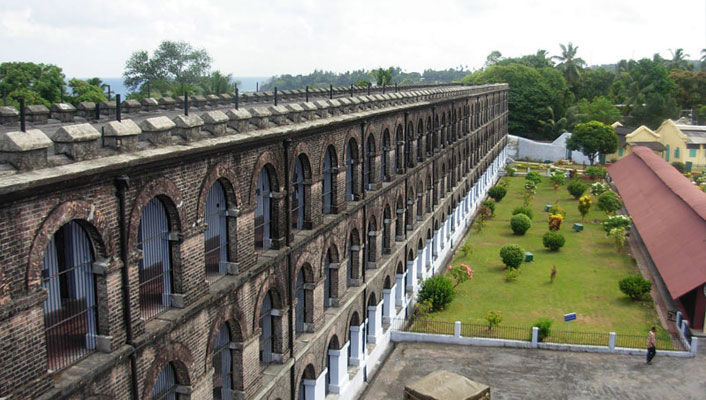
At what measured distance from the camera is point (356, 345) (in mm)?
29531

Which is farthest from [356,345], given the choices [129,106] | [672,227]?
[672,227]

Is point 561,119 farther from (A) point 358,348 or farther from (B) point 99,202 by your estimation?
(B) point 99,202

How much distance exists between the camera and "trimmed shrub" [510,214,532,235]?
190 feet

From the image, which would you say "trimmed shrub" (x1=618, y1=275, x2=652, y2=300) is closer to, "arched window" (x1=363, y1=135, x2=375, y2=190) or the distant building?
the distant building

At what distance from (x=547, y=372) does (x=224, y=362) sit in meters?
18.0

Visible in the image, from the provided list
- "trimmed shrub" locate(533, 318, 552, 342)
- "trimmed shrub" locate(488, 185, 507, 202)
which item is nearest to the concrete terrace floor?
"trimmed shrub" locate(533, 318, 552, 342)

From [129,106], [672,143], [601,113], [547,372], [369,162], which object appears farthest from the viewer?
[601,113]

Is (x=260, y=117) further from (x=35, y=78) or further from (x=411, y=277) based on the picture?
(x=35, y=78)

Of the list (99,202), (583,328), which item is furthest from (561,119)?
(99,202)

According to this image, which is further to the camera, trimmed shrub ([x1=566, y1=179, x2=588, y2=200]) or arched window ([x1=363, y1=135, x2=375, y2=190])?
trimmed shrub ([x1=566, y1=179, x2=588, y2=200])

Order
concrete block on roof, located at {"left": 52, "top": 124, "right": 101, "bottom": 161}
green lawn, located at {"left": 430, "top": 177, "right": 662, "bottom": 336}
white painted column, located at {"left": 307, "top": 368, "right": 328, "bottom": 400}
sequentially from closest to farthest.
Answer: concrete block on roof, located at {"left": 52, "top": 124, "right": 101, "bottom": 161}, white painted column, located at {"left": 307, "top": 368, "right": 328, "bottom": 400}, green lawn, located at {"left": 430, "top": 177, "right": 662, "bottom": 336}

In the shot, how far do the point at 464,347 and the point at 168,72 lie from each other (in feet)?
343

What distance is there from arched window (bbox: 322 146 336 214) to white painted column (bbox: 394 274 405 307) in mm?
12152

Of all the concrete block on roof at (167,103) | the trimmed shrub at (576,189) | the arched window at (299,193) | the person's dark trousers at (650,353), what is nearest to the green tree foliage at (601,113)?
the trimmed shrub at (576,189)
